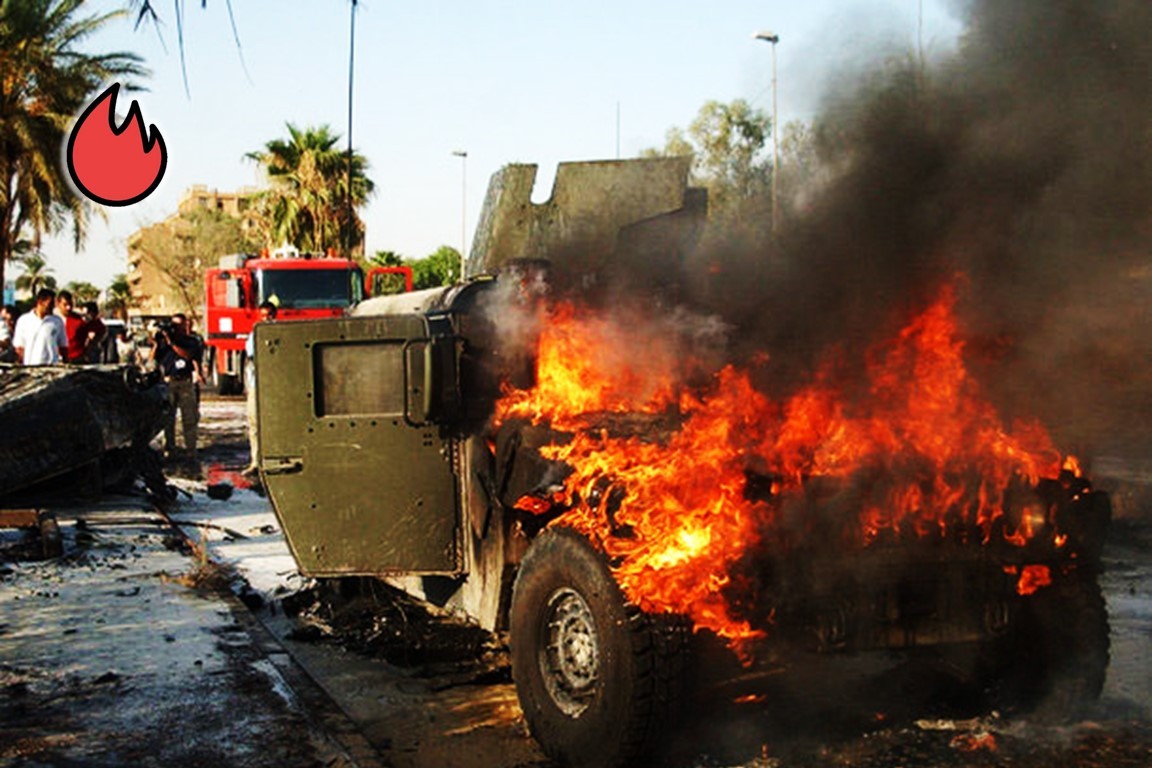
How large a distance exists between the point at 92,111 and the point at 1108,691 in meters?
5.34

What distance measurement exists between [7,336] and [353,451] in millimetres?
14117

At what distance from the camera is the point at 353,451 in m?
6.03

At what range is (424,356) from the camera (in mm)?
5609

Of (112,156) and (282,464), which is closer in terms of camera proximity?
(282,464)

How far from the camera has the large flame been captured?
4473 mm

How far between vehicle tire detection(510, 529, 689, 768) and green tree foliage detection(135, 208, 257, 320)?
61797 mm

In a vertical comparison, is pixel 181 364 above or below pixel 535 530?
above

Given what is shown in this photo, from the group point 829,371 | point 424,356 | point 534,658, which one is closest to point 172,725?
point 534,658

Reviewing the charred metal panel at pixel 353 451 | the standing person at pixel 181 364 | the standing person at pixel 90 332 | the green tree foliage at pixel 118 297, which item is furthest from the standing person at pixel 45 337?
the green tree foliage at pixel 118 297

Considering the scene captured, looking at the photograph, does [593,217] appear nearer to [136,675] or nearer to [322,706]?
[322,706]

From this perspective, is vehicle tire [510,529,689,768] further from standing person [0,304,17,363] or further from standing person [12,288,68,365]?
standing person [0,304,17,363]

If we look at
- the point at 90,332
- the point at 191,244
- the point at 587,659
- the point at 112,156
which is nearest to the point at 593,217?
the point at 587,659

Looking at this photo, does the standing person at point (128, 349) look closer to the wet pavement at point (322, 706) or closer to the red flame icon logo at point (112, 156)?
the red flame icon logo at point (112, 156)

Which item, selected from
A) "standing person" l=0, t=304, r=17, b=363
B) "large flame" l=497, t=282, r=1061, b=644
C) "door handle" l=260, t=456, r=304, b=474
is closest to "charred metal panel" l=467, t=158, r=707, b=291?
"large flame" l=497, t=282, r=1061, b=644
